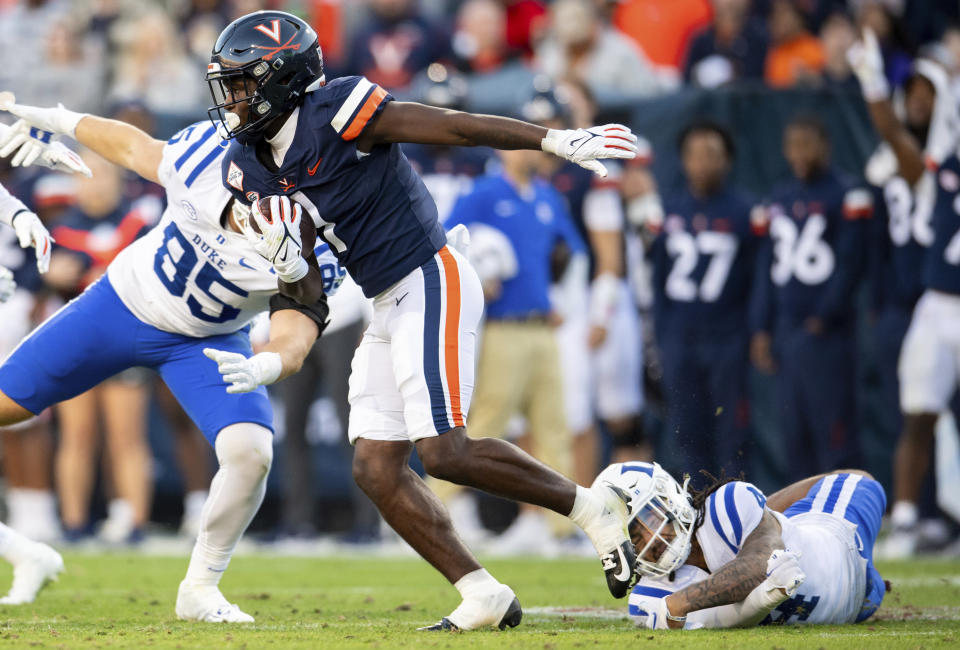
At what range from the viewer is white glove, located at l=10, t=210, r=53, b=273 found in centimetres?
498

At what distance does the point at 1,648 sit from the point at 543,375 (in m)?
4.58

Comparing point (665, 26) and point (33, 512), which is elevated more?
point (665, 26)

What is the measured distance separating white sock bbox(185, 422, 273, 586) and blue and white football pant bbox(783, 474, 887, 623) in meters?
1.89

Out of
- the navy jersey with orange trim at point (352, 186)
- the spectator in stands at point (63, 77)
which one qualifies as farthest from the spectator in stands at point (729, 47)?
the navy jersey with orange trim at point (352, 186)

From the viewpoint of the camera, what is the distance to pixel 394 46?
32.9ft

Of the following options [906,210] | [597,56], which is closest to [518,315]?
[906,210]

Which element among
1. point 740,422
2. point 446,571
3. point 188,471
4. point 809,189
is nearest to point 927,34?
point 809,189

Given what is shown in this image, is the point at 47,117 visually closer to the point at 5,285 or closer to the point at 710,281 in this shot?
the point at 5,285

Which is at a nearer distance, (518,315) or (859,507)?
(859,507)

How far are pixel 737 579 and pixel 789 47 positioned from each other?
6.42 metres

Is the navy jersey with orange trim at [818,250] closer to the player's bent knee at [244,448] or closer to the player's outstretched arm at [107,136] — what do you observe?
the player's bent knee at [244,448]

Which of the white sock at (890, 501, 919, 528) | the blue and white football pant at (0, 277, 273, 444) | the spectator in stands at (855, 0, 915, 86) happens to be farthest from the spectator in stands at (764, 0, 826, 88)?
the blue and white football pant at (0, 277, 273, 444)

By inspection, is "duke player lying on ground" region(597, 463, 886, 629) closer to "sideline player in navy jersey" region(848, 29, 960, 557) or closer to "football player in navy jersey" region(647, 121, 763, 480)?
"sideline player in navy jersey" region(848, 29, 960, 557)

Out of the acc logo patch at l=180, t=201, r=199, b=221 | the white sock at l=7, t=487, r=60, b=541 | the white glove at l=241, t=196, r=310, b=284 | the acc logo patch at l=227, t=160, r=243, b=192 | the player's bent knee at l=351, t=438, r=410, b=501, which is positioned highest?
the acc logo patch at l=227, t=160, r=243, b=192
